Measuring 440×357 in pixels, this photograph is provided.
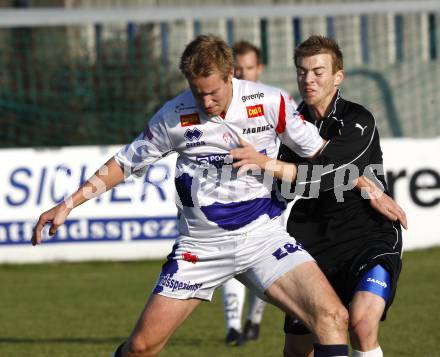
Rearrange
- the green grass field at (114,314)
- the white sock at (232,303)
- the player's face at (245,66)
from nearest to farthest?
the green grass field at (114,314)
the white sock at (232,303)
the player's face at (245,66)

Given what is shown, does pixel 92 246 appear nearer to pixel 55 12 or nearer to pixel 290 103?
pixel 55 12

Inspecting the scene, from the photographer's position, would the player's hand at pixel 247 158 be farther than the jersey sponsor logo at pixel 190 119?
No

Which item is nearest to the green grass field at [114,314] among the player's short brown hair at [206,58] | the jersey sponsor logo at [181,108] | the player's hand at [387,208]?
the player's hand at [387,208]

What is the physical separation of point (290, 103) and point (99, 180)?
3.79ft

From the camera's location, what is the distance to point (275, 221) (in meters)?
6.16

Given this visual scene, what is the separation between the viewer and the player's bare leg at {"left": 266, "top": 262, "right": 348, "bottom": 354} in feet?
18.5

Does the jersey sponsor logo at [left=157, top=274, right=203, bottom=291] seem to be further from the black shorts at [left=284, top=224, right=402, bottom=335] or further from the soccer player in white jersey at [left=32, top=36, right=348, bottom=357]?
the black shorts at [left=284, top=224, right=402, bottom=335]

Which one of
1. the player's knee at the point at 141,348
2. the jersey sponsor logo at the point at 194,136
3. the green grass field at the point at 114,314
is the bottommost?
the green grass field at the point at 114,314

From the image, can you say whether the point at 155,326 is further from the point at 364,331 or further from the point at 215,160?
the point at 364,331

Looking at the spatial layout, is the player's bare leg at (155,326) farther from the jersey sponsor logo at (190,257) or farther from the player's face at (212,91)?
the player's face at (212,91)

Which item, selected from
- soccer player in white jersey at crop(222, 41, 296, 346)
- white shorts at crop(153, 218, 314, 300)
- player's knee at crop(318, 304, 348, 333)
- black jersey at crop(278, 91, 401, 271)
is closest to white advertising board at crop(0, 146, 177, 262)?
soccer player in white jersey at crop(222, 41, 296, 346)

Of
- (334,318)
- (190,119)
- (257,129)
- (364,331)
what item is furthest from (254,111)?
(364,331)

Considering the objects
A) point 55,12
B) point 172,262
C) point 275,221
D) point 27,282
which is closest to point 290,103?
point 275,221

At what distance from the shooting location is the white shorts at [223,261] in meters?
5.96
